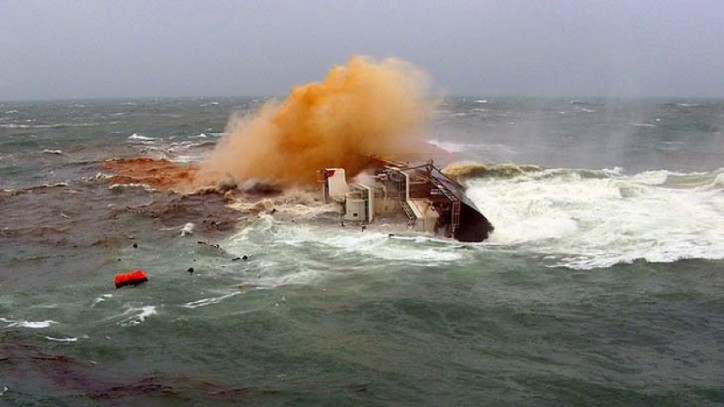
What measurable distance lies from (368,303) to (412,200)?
1303 centimetres

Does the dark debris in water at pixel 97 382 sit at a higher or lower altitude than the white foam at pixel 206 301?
lower

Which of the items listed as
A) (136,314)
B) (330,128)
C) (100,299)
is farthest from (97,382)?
(330,128)

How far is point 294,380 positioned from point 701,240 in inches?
814

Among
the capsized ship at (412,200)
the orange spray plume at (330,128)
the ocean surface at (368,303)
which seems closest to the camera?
the ocean surface at (368,303)

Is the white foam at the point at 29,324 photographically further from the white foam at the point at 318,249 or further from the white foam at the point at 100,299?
the white foam at the point at 318,249

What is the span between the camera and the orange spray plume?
4553cm

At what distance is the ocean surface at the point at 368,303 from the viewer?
17.1 m

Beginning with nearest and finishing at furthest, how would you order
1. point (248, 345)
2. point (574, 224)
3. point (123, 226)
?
point (248, 345), point (574, 224), point (123, 226)

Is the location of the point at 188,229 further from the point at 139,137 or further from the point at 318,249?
the point at 139,137

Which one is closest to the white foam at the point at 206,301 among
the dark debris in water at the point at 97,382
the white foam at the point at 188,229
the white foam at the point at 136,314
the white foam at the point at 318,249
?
the white foam at the point at 136,314

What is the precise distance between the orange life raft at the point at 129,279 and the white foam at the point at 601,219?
15967 mm

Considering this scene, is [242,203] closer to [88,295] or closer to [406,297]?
[88,295]

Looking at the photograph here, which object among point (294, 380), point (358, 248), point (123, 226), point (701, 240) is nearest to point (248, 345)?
point (294, 380)

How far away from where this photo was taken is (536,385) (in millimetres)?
16875
